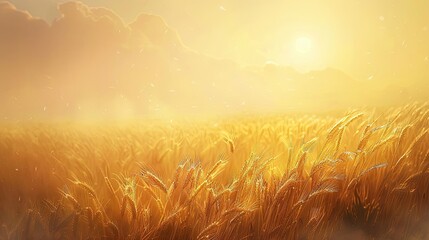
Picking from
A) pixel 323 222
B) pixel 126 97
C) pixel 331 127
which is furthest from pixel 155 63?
pixel 323 222

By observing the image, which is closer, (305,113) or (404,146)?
(305,113)

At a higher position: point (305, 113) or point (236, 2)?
point (236, 2)

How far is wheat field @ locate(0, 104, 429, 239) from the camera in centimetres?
134

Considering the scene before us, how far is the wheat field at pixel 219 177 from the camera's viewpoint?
134cm

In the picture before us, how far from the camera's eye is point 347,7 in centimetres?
167

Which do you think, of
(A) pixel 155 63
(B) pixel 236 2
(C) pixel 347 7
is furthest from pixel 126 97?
(C) pixel 347 7

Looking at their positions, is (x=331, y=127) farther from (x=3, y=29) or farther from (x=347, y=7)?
(x=3, y=29)

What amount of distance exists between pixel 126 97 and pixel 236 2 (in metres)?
0.48

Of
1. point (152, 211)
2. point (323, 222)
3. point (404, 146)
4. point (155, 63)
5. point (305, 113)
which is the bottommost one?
point (323, 222)

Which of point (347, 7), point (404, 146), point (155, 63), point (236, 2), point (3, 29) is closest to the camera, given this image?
point (3, 29)

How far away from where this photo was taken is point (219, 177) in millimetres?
1503

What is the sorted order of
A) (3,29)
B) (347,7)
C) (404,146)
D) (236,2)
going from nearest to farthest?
(3,29), (236,2), (347,7), (404,146)

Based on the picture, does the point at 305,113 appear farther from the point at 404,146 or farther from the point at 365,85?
the point at 404,146

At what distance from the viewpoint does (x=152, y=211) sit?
144 centimetres
